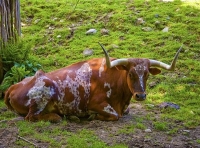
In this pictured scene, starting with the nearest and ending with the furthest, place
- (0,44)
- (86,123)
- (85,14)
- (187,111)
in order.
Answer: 1. (86,123)
2. (187,111)
3. (0,44)
4. (85,14)

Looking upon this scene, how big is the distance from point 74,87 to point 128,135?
5.01 feet

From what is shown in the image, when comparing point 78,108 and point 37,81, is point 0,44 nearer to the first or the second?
point 37,81

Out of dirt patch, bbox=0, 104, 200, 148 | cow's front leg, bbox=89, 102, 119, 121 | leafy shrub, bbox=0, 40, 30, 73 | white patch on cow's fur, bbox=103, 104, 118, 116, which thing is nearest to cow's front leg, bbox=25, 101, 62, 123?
dirt patch, bbox=0, 104, 200, 148

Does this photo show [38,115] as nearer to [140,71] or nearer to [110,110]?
[110,110]

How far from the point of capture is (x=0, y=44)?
29.8 feet

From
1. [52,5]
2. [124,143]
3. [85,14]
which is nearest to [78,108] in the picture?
[124,143]

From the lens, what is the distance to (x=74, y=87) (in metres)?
7.54

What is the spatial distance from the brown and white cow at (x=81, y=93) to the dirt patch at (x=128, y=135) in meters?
0.26

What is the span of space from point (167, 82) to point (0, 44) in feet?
13.2

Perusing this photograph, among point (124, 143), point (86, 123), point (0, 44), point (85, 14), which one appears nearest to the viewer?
point (124, 143)

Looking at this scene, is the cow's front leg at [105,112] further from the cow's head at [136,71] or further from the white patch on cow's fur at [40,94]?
the white patch on cow's fur at [40,94]

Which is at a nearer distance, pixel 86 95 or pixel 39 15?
pixel 86 95

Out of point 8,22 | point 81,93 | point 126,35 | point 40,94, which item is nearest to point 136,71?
point 81,93

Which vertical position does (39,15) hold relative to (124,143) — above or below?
below
